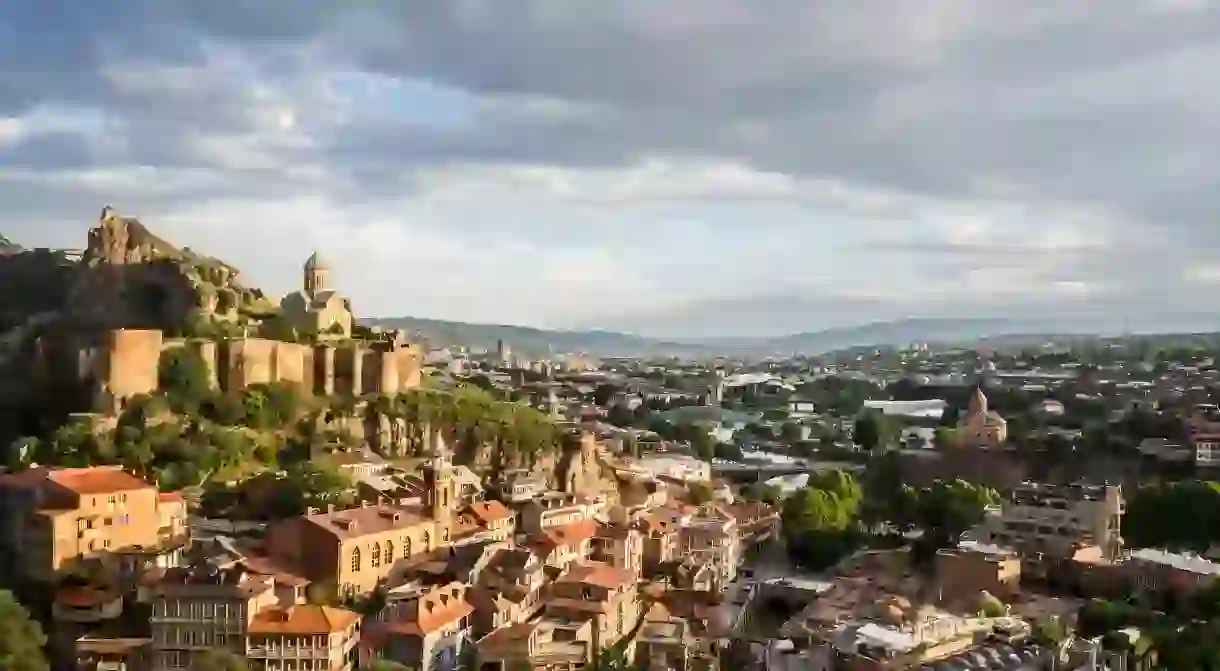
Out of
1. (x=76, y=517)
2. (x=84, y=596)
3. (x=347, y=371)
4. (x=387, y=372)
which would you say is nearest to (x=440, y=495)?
(x=76, y=517)

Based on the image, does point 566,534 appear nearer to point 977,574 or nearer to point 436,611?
point 436,611

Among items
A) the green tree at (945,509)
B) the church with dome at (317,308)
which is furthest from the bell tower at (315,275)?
the green tree at (945,509)

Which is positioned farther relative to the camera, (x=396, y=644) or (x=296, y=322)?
(x=296, y=322)

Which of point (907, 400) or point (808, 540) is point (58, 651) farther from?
point (907, 400)

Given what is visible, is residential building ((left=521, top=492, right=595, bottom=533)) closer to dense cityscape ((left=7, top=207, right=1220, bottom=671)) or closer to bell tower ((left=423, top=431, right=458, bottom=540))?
A: dense cityscape ((left=7, top=207, right=1220, bottom=671))

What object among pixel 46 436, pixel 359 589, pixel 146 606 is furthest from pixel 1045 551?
pixel 46 436

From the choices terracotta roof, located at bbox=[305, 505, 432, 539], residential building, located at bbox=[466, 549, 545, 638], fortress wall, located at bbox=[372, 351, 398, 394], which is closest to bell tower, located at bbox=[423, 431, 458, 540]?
terracotta roof, located at bbox=[305, 505, 432, 539]
